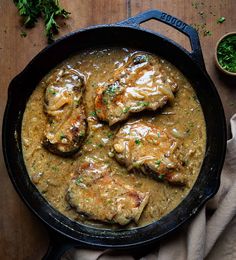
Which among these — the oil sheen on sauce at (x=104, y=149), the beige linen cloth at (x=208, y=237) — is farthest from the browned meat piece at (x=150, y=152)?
the beige linen cloth at (x=208, y=237)

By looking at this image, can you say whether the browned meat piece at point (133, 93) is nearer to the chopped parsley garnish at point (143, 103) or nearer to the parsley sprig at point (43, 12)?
the chopped parsley garnish at point (143, 103)

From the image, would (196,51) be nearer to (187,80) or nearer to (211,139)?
(187,80)

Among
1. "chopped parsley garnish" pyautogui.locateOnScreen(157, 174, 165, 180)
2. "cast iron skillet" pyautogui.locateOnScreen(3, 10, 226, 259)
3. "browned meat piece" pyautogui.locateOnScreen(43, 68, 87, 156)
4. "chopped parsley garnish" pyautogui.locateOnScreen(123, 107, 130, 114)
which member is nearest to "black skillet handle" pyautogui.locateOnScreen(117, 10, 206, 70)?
"cast iron skillet" pyautogui.locateOnScreen(3, 10, 226, 259)

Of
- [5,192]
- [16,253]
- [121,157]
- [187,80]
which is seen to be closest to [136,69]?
[187,80]

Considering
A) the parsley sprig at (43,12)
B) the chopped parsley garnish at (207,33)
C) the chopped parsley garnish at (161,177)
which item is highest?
the parsley sprig at (43,12)

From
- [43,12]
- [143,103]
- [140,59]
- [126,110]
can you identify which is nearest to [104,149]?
[126,110]

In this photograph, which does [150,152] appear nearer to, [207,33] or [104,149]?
[104,149]
